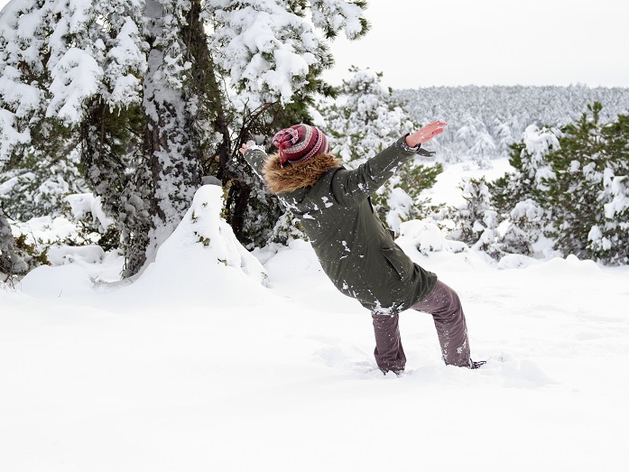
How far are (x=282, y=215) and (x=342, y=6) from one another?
352 cm

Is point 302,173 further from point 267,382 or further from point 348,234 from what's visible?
point 267,382

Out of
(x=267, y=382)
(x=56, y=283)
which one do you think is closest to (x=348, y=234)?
(x=267, y=382)

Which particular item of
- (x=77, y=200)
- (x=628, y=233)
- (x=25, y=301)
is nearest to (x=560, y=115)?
(x=628, y=233)

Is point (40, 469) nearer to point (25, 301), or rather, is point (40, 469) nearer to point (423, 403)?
point (423, 403)

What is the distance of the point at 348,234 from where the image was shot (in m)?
3.13

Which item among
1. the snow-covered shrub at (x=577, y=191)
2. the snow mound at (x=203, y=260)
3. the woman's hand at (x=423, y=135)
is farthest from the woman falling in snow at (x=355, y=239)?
the snow-covered shrub at (x=577, y=191)

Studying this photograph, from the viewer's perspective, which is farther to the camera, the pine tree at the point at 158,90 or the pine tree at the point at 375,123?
the pine tree at the point at 375,123

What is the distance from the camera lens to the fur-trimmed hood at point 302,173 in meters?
3.05

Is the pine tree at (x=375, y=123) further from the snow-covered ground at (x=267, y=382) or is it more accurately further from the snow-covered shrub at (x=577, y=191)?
the snow-covered ground at (x=267, y=382)

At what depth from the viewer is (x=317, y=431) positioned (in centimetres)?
215

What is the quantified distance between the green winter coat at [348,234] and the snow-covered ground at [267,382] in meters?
0.54

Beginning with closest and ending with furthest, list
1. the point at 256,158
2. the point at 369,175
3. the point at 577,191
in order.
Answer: the point at 369,175 < the point at 256,158 < the point at 577,191

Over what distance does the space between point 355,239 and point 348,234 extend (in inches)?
2.1

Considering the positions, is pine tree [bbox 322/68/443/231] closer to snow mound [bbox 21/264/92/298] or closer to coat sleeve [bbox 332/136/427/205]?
snow mound [bbox 21/264/92/298]
